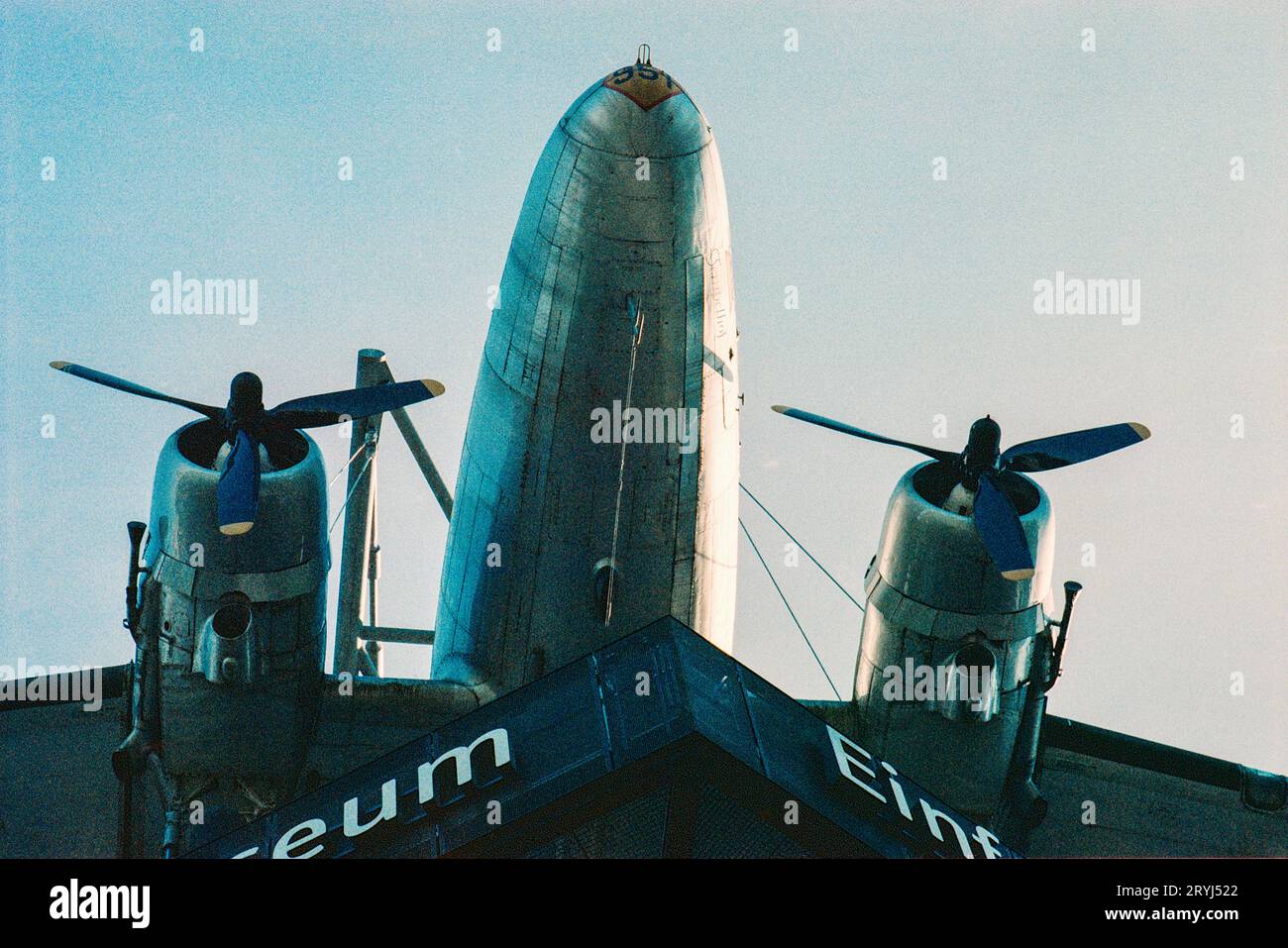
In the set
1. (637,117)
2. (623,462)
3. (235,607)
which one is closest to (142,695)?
(235,607)

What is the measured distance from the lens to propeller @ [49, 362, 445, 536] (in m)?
25.9

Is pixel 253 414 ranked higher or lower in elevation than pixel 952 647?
higher

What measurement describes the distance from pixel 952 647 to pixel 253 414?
11.3m

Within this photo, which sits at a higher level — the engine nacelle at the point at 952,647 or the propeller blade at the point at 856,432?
the propeller blade at the point at 856,432

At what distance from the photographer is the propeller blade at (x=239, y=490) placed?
84.3 ft

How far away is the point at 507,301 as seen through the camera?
28.2 meters

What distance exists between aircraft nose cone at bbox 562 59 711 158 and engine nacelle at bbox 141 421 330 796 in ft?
21.2

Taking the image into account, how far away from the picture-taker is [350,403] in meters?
28.9

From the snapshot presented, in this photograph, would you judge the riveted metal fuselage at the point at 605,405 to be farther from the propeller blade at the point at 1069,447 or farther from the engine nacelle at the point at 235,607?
the propeller blade at the point at 1069,447

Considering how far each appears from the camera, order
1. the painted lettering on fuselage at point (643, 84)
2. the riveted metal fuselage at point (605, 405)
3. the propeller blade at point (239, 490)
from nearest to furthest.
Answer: the propeller blade at point (239, 490)
the painted lettering on fuselage at point (643, 84)
the riveted metal fuselage at point (605, 405)

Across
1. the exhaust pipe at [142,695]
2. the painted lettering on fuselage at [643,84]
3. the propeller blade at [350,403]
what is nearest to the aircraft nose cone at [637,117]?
the painted lettering on fuselage at [643,84]

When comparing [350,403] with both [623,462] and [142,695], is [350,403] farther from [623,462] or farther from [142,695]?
Result: [142,695]
